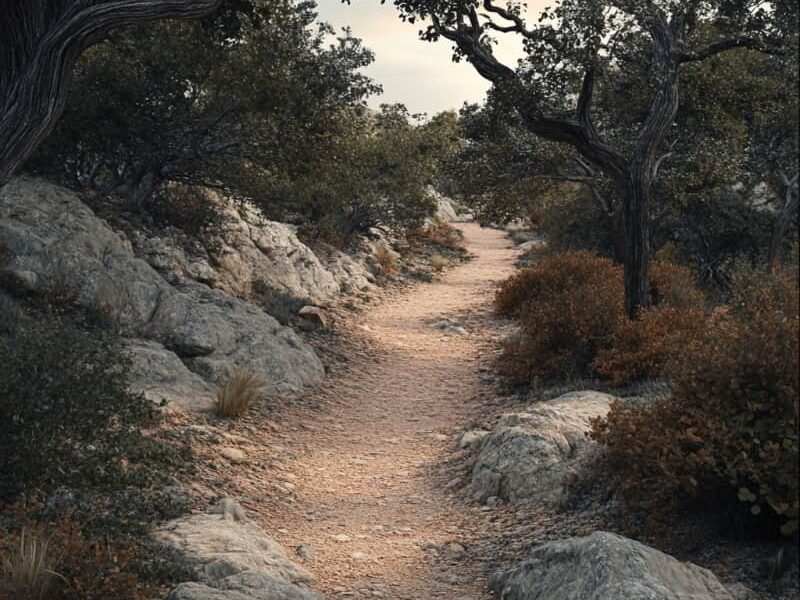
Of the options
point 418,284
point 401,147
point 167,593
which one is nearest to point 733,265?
point 418,284

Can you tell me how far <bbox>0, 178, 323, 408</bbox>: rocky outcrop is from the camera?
962 centimetres

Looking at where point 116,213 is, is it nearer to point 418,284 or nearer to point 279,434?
point 279,434

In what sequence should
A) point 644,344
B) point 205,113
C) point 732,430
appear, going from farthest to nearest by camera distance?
point 205,113
point 644,344
point 732,430

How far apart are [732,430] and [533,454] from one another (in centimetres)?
279

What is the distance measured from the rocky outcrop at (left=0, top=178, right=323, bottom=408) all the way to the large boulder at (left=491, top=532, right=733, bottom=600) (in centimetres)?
535

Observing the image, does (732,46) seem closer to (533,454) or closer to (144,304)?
(533,454)

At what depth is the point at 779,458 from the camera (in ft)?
15.1

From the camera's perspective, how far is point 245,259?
1450 cm

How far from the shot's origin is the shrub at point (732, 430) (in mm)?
4562

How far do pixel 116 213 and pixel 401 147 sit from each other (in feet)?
37.8

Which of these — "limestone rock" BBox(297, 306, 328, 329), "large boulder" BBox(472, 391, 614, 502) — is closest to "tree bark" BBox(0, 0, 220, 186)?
"large boulder" BBox(472, 391, 614, 502)

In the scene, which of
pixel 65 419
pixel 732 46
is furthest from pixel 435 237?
pixel 65 419

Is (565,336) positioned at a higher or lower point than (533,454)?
higher

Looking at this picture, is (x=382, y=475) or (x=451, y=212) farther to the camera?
(x=451, y=212)
